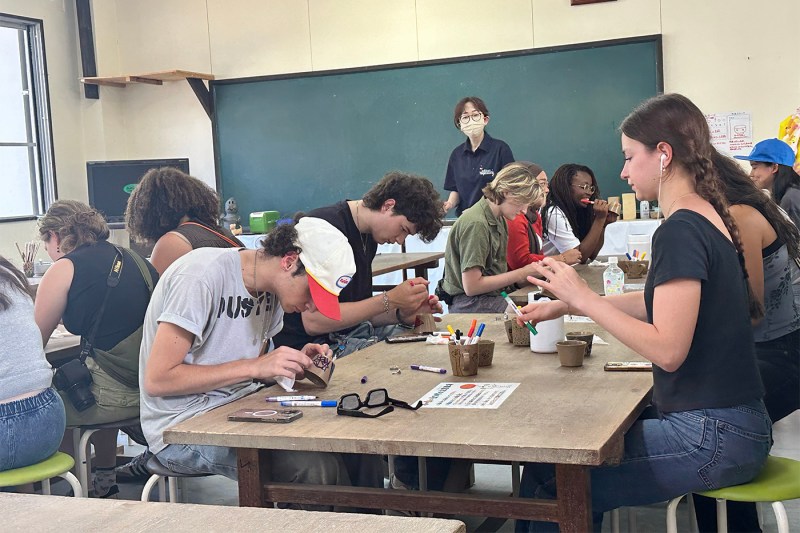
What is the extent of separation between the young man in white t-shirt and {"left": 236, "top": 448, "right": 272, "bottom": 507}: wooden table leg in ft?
0.28

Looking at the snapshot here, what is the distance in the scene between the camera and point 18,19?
25.6ft

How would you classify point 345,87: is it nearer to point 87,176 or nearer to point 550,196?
point 87,176

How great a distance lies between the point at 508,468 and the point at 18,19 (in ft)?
20.5

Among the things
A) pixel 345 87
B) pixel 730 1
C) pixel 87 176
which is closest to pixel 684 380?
pixel 730 1

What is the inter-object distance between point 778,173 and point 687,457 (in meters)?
2.77

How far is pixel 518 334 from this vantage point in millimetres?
2799

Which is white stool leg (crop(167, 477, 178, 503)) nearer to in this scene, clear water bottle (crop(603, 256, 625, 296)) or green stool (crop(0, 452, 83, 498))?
green stool (crop(0, 452, 83, 498))

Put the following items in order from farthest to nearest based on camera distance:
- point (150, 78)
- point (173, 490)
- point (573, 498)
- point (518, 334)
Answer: point (150, 78), point (518, 334), point (173, 490), point (573, 498)

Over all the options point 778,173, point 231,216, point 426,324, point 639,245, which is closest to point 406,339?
point 426,324

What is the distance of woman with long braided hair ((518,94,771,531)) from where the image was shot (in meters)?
1.95

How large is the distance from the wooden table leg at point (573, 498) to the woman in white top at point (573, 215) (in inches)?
135

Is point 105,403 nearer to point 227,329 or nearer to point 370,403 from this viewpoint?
point 227,329

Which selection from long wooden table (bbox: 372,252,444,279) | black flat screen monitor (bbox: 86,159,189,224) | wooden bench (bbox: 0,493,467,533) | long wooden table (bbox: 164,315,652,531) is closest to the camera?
wooden bench (bbox: 0,493,467,533)

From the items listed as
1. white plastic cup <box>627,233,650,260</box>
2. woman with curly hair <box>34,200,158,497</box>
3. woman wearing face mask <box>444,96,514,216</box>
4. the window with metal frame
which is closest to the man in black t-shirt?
woman with curly hair <box>34,200,158,497</box>
